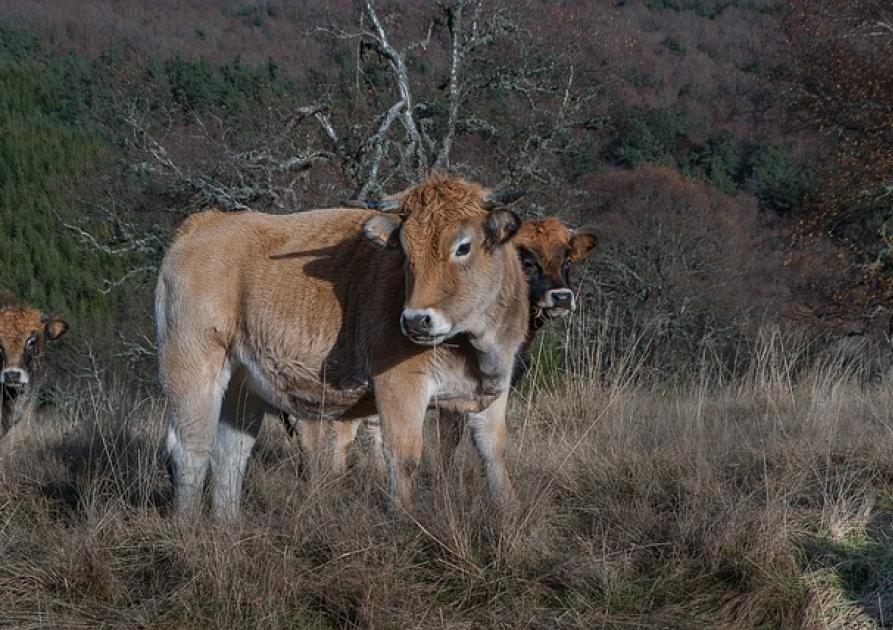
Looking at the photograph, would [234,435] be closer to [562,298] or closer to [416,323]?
[416,323]

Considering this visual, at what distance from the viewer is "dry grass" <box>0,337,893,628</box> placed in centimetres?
463

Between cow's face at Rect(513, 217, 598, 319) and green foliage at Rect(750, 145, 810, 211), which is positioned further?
green foliage at Rect(750, 145, 810, 211)

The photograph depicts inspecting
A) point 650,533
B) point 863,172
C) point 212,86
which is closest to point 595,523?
point 650,533

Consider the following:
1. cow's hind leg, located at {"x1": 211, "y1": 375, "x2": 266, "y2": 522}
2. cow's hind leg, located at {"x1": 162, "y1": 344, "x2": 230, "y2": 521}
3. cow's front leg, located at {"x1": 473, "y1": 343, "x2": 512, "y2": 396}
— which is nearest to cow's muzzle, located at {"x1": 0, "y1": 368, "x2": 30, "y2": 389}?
cow's hind leg, located at {"x1": 211, "y1": 375, "x2": 266, "y2": 522}

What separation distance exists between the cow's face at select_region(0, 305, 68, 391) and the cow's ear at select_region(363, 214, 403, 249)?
6.12 m

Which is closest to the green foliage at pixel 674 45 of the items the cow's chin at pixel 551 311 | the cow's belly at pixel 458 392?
the cow's chin at pixel 551 311

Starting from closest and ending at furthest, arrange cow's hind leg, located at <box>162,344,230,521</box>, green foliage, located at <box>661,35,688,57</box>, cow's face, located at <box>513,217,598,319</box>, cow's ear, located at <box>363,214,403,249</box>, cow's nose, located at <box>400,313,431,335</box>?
cow's nose, located at <box>400,313,431,335</box>
cow's ear, located at <box>363,214,403,249</box>
cow's hind leg, located at <box>162,344,230,521</box>
cow's face, located at <box>513,217,598,319</box>
green foliage, located at <box>661,35,688,57</box>

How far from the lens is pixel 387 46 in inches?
573

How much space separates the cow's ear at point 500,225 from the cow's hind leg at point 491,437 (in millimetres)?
900

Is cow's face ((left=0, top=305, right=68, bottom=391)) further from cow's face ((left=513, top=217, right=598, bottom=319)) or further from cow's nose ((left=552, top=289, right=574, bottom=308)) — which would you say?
cow's nose ((left=552, top=289, right=574, bottom=308))

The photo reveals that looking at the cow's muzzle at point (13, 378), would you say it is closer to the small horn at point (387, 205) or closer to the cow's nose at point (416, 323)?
the small horn at point (387, 205)

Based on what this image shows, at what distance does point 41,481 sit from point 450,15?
10.4 metres

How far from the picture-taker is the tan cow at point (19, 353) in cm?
1042

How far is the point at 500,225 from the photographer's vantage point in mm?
5887
